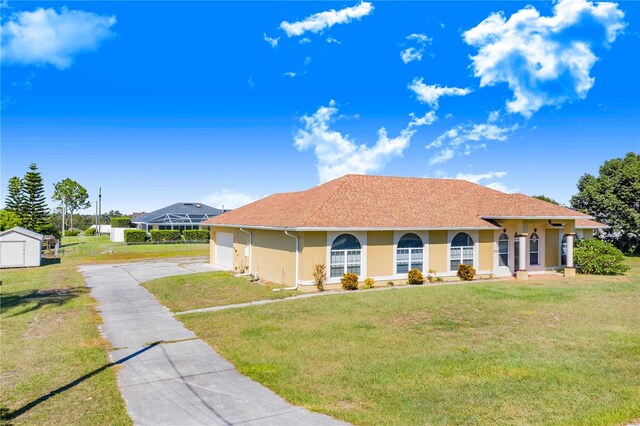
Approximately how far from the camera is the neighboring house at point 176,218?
59656mm

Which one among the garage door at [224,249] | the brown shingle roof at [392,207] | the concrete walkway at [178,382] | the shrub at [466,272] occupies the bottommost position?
the concrete walkway at [178,382]

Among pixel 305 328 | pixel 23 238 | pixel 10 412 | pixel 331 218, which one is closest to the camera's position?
pixel 10 412

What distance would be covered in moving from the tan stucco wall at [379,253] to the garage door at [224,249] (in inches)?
431

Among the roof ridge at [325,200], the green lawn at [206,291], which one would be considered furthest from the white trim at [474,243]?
the green lawn at [206,291]

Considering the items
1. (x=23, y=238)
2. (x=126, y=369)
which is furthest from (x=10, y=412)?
(x=23, y=238)

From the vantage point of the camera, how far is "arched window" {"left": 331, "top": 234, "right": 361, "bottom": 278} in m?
20.3

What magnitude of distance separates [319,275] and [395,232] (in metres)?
4.68

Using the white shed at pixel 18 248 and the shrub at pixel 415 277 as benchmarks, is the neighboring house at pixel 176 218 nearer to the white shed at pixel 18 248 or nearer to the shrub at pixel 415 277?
the white shed at pixel 18 248

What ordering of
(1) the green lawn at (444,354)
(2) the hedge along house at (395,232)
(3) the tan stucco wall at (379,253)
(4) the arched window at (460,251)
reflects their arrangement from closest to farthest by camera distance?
(1) the green lawn at (444,354)
(2) the hedge along house at (395,232)
(3) the tan stucco wall at (379,253)
(4) the arched window at (460,251)

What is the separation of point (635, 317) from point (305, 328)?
11196mm

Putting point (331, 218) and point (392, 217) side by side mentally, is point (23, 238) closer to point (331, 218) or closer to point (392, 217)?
point (331, 218)

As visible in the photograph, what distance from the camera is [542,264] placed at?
2606 cm

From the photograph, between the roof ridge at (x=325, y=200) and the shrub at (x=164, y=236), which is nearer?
the roof ridge at (x=325, y=200)

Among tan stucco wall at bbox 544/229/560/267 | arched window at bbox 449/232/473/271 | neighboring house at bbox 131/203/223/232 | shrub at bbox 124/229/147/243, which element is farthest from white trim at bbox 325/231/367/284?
neighboring house at bbox 131/203/223/232
